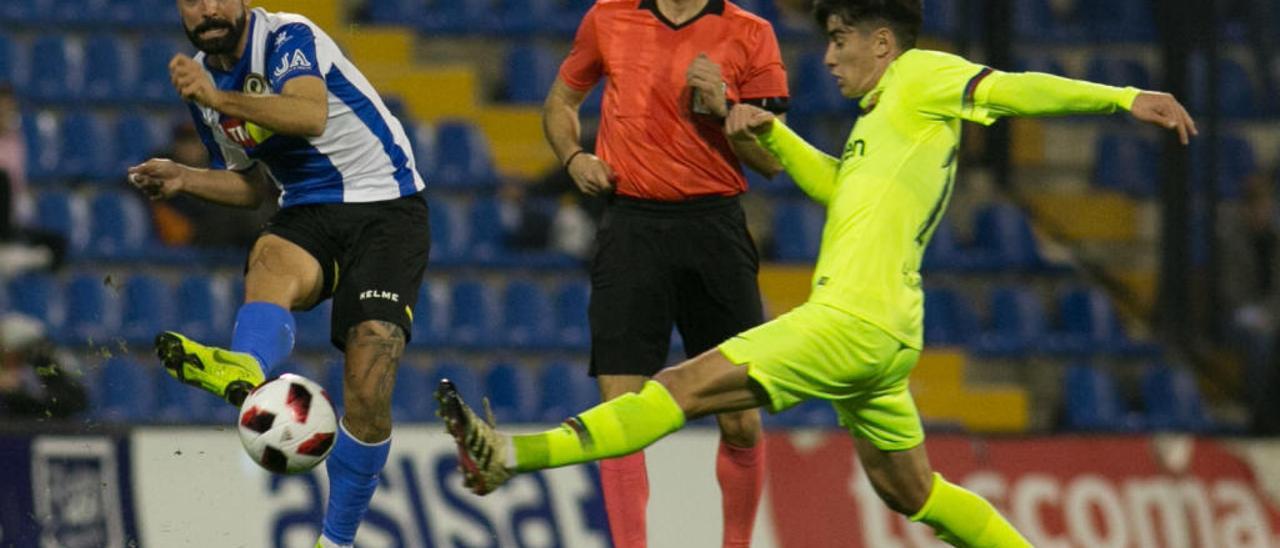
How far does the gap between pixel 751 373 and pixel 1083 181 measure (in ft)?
24.9

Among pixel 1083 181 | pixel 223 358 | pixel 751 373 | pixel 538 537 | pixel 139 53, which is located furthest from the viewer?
pixel 1083 181

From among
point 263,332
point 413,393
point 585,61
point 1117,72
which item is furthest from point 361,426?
point 1117,72

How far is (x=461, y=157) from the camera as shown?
1184 cm

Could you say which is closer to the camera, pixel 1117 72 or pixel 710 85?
pixel 710 85

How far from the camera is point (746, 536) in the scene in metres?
7.18

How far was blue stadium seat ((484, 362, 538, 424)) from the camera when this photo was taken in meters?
10.6

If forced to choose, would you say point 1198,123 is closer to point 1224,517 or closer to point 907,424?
point 1224,517

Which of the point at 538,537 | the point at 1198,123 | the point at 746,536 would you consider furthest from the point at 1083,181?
the point at 746,536

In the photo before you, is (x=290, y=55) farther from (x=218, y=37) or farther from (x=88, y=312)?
(x=88, y=312)

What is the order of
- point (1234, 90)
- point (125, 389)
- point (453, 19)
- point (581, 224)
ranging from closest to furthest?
point (125, 389) → point (581, 224) → point (453, 19) → point (1234, 90)

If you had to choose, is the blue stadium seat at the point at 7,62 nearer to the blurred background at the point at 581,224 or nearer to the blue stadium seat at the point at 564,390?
the blurred background at the point at 581,224

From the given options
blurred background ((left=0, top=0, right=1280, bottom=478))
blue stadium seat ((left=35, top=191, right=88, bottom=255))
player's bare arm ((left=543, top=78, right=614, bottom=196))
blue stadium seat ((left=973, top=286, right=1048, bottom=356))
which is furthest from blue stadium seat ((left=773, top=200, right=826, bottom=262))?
player's bare arm ((left=543, top=78, right=614, bottom=196))

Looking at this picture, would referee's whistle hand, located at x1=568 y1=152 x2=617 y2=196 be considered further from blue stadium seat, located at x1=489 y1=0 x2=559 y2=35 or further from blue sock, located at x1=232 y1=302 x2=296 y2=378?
blue stadium seat, located at x1=489 y1=0 x2=559 y2=35

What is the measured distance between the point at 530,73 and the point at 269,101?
606 centimetres
